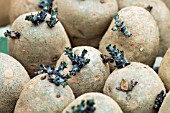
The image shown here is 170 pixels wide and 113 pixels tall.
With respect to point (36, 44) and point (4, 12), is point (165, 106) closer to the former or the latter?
point (36, 44)

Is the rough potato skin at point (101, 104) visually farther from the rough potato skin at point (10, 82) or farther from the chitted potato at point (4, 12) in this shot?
the chitted potato at point (4, 12)

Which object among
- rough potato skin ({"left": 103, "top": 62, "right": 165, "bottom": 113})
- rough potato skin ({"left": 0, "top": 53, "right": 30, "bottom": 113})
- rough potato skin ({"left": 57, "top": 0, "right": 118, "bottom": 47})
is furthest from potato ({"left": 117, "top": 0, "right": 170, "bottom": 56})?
rough potato skin ({"left": 0, "top": 53, "right": 30, "bottom": 113})

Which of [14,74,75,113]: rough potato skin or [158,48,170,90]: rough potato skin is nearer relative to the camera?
[14,74,75,113]: rough potato skin

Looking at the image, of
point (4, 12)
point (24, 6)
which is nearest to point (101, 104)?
point (24, 6)

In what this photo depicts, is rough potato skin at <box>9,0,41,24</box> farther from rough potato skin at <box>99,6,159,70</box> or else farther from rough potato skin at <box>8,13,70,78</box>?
rough potato skin at <box>99,6,159,70</box>

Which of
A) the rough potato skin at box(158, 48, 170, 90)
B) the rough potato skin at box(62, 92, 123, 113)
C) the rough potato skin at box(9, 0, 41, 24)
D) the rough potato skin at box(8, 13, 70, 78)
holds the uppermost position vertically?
the rough potato skin at box(9, 0, 41, 24)

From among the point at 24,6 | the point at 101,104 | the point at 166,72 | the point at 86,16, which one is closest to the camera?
the point at 101,104

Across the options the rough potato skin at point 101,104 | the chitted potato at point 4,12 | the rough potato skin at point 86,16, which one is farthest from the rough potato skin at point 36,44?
the chitted potato at point 4,12
